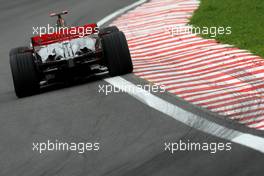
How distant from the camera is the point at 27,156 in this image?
8664 mm

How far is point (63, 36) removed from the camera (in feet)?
43.9

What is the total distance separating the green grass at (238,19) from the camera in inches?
579

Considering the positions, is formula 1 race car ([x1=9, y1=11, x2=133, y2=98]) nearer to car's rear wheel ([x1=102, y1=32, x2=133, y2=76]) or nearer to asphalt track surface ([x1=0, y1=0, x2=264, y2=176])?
car's rear wheel ([x1=102, y1=32, x2=133, y2=76])

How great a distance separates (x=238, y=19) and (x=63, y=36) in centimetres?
567

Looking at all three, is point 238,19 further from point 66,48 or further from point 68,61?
point 68,61

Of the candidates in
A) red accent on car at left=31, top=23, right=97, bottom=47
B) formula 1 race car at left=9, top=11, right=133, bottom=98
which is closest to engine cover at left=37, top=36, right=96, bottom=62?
formula 1 race car at left=9, top=11, right=133, bottom=98

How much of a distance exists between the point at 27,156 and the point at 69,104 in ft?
8.82

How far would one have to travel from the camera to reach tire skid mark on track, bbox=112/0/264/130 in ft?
32.8

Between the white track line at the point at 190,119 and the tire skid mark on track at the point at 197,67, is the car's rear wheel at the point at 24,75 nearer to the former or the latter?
the white track line at the point at 190,119

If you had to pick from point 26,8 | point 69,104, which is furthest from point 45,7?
point 69,104

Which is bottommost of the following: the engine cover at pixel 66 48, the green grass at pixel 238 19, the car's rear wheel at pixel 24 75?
the green grass at pixel 238 19

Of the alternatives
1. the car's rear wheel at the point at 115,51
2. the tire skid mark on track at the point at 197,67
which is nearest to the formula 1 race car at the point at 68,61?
the car's rear wheel at the point at 115,51

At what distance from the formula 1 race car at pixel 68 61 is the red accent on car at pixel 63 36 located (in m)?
0.12

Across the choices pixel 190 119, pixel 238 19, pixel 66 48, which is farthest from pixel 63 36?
pixel 238 19
